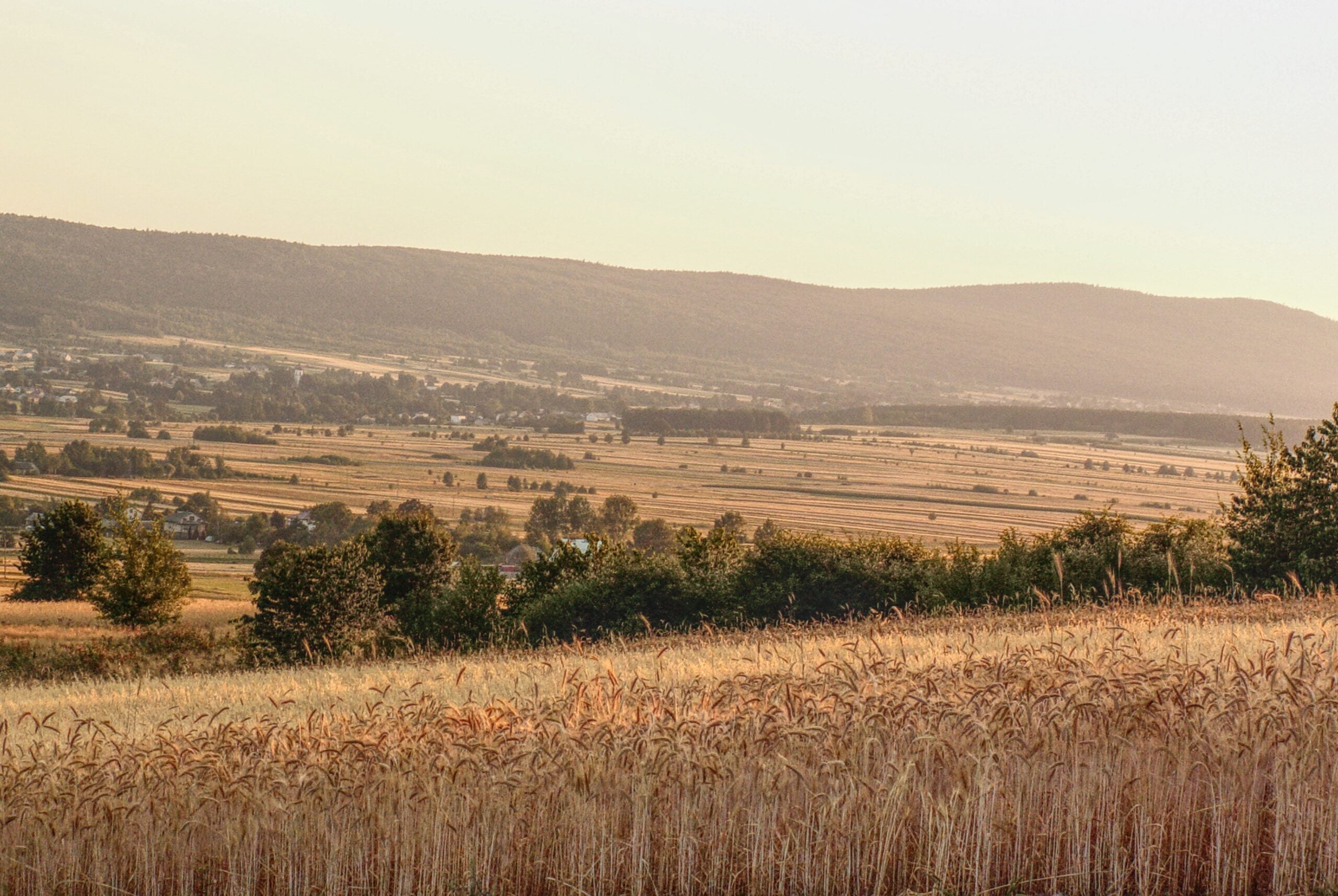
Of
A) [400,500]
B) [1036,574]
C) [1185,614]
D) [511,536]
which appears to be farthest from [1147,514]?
[1185,614]

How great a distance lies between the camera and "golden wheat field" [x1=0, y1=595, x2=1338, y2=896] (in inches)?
316

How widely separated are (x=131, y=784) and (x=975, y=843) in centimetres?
589

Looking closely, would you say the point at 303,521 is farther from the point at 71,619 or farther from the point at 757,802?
the point at 757,802

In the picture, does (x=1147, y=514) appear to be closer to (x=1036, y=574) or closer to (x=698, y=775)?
(x=1036, y=574)

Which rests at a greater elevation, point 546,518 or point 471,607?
point 471,607

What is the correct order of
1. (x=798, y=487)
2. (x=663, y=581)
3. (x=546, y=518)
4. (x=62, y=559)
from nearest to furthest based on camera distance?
(x=663, y=581) → (x=62, y=559) → (x=546, y=518) → (x=798, y=487)

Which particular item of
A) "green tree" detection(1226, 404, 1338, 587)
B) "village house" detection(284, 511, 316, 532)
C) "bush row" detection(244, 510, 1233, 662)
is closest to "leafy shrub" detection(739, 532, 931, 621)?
"bush row" detection(244, 510, 1233, 662)

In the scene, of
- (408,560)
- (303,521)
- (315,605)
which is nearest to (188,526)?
(303,521)

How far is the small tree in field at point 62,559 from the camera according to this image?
248ft

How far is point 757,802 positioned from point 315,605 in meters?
47.9

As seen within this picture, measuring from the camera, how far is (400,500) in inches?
5748

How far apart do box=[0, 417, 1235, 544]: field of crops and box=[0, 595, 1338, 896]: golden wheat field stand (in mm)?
100816

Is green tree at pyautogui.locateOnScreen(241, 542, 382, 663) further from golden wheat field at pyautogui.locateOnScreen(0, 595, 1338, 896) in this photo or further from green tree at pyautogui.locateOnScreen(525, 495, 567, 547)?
green tree at pyautogui.locateOnScreen(525, 495, 567, 547)

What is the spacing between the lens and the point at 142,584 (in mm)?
65688
